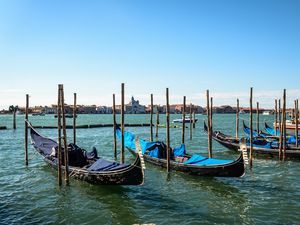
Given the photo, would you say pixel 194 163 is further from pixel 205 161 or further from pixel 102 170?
pixel 102 170

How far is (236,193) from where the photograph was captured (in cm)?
952

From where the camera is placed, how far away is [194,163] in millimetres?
Answer: 11141

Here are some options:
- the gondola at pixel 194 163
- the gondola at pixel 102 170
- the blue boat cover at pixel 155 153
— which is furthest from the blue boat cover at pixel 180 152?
the gondola at pixel 102 170

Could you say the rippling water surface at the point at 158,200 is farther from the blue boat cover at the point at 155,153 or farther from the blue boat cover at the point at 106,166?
the blue boat cover at the point at 155,153

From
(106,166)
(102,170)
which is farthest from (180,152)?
(102,170)

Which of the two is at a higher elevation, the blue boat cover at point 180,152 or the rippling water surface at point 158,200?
the blue boat cover at point 180,152

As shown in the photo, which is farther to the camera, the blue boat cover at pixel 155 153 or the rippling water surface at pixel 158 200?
the blue boat cover at pixel 155 153

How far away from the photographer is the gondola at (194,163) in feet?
32.8

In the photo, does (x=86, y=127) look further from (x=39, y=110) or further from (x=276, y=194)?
(x=39, y=110)

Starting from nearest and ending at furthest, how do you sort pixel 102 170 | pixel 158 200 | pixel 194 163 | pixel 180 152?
pixel 158 200 → pixel 102 170 → pixel 194 163 → pixel 180 152

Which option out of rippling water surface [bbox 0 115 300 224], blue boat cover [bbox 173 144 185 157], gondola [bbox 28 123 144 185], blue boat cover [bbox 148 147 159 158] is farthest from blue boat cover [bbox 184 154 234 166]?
gondola [bbox 28 123 144 185]

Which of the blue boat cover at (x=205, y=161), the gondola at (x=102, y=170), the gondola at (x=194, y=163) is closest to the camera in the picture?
the gondola at (x=102, y=170)

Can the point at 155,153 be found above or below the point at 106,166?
below

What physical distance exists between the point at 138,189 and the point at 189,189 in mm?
1527
